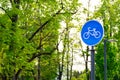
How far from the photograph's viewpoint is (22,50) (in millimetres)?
24828

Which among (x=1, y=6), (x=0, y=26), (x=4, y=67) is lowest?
(x=4, y=67)

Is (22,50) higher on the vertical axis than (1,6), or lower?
lower

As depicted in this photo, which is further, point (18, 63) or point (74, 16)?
point (74, 16)

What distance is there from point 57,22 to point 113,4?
19471 millimetres

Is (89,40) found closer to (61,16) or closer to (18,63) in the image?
(18,63)

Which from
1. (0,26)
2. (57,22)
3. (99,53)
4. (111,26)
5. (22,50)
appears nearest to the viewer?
(0,26)

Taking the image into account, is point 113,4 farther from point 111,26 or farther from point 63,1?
point 63,1

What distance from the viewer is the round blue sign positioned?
23.4ft

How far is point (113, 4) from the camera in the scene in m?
44.6

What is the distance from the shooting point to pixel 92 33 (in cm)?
716

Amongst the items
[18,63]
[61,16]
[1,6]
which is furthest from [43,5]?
[18,63]

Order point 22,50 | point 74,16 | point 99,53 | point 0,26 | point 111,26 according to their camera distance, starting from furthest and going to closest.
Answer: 1. point 111,26
2. point 99,53
3. point 74,16
4. point 22,50
5. point 0,26

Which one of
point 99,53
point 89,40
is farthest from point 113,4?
point 89,40

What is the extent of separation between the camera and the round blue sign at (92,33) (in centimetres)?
714
